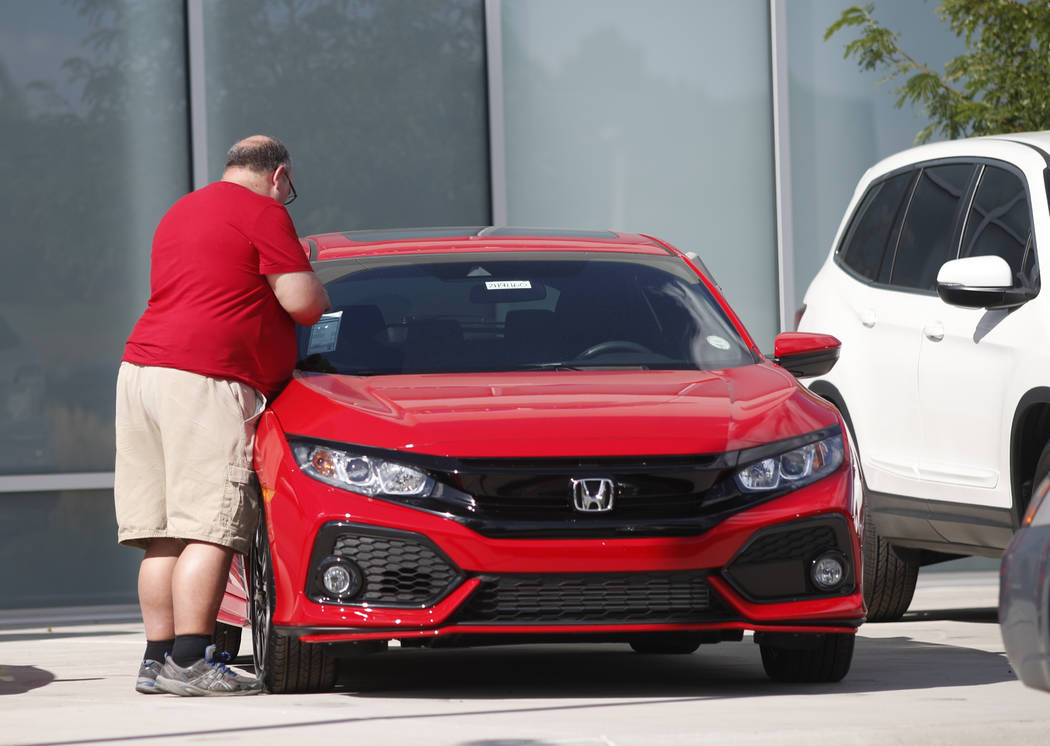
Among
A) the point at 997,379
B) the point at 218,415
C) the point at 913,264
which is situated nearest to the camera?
the point at 218,415

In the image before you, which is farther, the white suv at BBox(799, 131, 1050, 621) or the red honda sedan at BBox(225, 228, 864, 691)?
the white suv at BBox(799, 131, 1050, 621)

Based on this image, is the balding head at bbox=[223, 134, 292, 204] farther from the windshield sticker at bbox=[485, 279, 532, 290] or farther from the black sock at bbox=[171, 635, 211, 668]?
the black sock at bbox=[171, 635, 211, 668]

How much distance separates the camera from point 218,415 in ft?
19.8

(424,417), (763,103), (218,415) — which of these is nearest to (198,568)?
(218,415)

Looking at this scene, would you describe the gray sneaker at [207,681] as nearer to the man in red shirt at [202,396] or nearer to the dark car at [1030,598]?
the man in red shirt at [202,396]

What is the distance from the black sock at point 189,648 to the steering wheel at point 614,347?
1586 millimetres

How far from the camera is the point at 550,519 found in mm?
5488

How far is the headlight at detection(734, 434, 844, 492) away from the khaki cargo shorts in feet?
5.25

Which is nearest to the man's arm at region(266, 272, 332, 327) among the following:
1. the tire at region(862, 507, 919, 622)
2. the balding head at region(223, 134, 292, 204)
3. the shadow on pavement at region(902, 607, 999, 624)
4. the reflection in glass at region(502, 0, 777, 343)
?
the balding head at region(223, 134, 292, 204)

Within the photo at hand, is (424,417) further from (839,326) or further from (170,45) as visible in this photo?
(170,45)

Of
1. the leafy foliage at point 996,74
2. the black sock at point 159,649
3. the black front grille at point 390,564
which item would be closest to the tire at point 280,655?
the black front grille at point 390,564

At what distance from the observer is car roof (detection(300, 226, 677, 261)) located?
694cm

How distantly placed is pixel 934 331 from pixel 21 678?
378 cm

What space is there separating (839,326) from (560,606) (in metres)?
3.23
